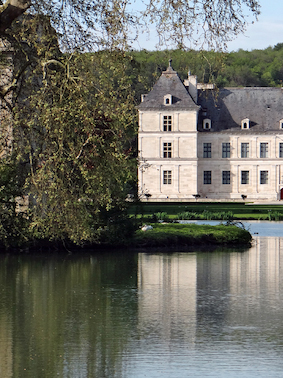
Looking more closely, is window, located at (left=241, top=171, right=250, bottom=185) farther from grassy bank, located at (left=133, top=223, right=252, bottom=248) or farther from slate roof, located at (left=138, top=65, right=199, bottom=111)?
grassy bank, located at (left=133, top=223, right=252, bottom=248)

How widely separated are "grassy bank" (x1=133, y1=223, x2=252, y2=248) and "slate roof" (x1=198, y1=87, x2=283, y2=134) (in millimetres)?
42137

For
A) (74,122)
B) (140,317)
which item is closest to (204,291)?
(140,317)

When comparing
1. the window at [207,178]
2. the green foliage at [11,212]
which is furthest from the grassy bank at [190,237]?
the window at [207,178]

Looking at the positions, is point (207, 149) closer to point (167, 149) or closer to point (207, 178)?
point (207, 178)

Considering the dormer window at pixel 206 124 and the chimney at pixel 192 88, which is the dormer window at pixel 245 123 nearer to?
the dormer window at pixel 206 124

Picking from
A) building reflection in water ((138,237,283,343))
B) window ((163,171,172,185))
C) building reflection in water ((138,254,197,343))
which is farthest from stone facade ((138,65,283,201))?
building reflection in water ((138,254,197,343))

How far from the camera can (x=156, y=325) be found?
9781 mm

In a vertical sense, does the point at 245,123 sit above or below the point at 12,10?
above

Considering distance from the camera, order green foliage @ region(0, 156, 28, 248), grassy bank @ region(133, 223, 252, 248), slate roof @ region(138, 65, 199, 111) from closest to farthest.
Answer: green foliage @ region(0, 156, 28, 248), grassy bank @ region(133, 223, 252, 248), slate roof @ region(138, 65, 199, 111)

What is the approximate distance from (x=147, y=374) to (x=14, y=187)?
11.4 meters

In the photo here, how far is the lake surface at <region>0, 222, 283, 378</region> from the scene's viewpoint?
773cm

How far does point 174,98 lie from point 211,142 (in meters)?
5.30

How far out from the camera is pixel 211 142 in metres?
62.3

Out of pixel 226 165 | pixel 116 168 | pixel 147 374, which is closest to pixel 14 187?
pixel 116 168
